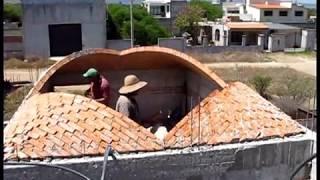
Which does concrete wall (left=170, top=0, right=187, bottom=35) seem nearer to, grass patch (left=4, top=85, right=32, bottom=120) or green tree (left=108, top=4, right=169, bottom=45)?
green tree (left=108, top=4, right=169, bottom=45)

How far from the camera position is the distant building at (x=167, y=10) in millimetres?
36528

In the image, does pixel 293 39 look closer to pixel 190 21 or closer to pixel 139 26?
pixel 190 21

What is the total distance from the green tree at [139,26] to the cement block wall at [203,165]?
87.0 ft

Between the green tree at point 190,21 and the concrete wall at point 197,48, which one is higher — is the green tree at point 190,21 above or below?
above

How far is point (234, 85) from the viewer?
426cm

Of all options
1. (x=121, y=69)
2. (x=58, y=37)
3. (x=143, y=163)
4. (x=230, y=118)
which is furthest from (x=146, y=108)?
(x=58, y=37)

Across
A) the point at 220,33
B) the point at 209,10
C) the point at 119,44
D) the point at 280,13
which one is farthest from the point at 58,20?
the point at 280,13

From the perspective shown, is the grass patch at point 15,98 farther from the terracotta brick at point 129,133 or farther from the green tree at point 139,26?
the green tree at point 139,26

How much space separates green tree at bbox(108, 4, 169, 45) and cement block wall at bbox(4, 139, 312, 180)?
2653 centimetres

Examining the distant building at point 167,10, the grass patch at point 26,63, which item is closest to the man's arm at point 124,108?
the grass patch at point 26,63

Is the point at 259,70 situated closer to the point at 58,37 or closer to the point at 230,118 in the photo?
the point at 58,37

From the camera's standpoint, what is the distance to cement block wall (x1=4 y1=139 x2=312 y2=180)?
3166 millimetres

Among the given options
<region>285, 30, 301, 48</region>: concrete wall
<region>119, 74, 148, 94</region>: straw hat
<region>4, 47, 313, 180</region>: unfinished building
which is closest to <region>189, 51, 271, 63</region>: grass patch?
<region>285, 30, 301, 48</region>: concrete wall

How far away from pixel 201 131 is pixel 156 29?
27.6 meters
